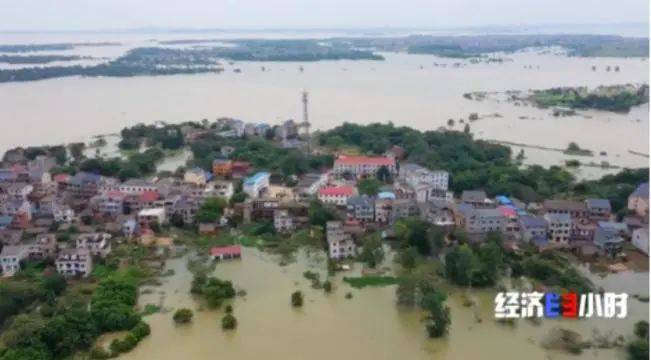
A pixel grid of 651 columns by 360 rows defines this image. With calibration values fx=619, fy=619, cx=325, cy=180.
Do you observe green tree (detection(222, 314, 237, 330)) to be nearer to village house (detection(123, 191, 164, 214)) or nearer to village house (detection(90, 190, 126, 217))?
village house (detection(123, 191, 164, 214))

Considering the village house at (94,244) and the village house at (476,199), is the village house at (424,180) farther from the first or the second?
the village house at (94,244)

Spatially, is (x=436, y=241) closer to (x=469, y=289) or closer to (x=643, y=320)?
(x=469, y=289)

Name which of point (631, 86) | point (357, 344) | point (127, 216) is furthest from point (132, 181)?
point (631, 86)

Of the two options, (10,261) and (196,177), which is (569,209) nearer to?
(196,177)

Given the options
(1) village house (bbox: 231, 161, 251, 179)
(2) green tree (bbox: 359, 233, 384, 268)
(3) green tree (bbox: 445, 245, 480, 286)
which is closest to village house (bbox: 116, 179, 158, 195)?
(1) village house (bbox: 231, 161, 251, 179)

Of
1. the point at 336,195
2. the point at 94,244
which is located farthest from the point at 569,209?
the point at 94,244

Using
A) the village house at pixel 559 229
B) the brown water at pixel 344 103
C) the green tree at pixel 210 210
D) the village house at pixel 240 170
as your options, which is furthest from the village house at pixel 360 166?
the village house at pixel 559 229
